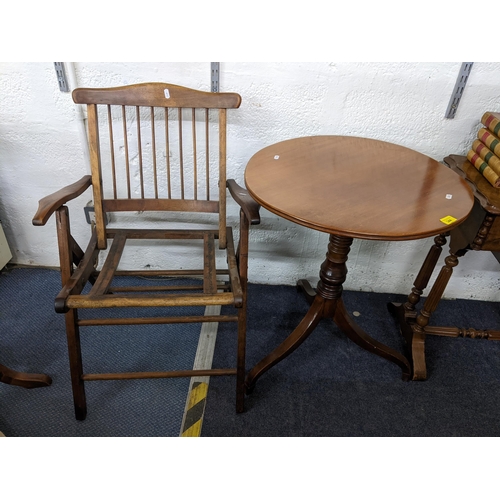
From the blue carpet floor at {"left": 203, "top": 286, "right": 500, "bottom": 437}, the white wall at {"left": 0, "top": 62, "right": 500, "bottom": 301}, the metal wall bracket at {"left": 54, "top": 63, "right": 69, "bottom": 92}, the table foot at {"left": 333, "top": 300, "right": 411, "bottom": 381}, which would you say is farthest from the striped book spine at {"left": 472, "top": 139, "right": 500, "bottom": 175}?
the metal wall bracket at {"left": 54, "top": 63, "right": 69, "bottom": 92}

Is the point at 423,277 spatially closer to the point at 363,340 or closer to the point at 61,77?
the point at 363,340

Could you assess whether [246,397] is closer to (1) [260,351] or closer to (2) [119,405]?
(1) [260,351]

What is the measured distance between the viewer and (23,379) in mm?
1592

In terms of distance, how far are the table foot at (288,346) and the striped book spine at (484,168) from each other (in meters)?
0.76

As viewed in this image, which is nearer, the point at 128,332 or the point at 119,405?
the point at 119,405

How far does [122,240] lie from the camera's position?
1619 mm

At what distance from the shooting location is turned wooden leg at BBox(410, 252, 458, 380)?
65.1 inches

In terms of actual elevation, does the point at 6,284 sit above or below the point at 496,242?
below

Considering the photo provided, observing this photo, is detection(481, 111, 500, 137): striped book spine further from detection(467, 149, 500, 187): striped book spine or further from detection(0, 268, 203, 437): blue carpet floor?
detection(0, 268, 203, 437): blue carpet floor

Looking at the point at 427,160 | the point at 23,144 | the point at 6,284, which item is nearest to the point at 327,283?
the point at 427,160

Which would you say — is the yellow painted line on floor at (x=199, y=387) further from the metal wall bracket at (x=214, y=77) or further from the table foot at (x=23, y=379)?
the metal wall bracket at (x=214, y=77)

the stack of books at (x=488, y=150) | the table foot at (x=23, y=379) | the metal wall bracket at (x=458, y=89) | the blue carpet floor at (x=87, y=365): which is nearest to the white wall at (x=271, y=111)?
the metal wall bracket at (x=458, y=89)

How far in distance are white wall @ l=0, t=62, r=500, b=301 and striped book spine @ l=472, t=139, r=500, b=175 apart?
6.4 inches

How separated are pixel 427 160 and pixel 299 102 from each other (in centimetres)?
57
